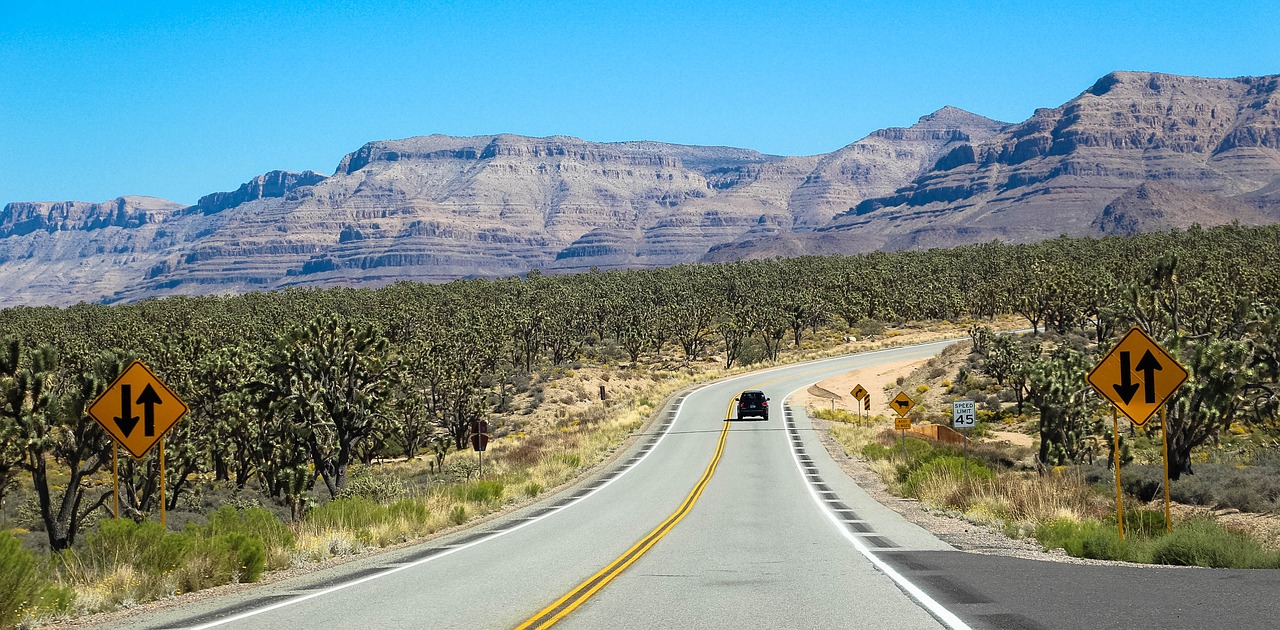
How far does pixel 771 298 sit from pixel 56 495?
76066 mm

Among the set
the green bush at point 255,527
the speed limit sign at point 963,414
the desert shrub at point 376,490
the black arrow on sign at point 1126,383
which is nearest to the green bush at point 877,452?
the speed limit sign at point 963,414

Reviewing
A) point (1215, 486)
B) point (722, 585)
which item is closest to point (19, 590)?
point (722, 585)

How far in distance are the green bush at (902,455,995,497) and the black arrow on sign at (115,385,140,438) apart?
1773 centimetres

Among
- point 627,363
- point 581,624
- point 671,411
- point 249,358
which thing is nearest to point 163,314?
point 627,363

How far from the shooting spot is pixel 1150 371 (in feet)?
51.1

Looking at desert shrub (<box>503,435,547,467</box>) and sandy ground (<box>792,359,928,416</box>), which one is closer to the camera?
desert shrub (<box>503,435,547,467</box>)

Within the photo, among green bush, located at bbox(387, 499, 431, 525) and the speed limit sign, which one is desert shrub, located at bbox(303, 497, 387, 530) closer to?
green bush, located at bbox(387, 499, 431, 525)

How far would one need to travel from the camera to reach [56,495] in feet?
143

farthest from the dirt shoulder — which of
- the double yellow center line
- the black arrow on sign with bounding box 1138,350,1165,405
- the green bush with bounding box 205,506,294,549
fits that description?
the green bush with bounding box 205,506,294,549

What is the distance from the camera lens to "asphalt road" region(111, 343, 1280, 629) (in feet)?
33.0

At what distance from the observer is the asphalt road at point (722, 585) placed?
10.1 meters

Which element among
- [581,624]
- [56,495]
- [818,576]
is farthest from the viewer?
[56,495]

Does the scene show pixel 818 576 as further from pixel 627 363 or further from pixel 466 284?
pixel 466 284

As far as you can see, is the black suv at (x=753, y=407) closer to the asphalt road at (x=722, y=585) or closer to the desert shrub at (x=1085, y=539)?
the asphalt road at (x=722, y=585)
